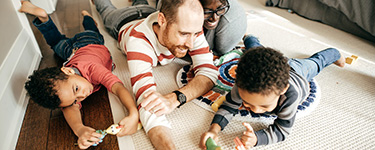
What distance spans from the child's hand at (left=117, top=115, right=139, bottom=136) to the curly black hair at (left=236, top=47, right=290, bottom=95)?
1.41 ft

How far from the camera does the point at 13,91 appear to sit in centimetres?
93

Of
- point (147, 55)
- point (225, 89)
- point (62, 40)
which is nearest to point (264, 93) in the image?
point (225, 89)

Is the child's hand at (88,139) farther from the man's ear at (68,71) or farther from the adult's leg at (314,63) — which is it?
the adult's leg at (314,63)

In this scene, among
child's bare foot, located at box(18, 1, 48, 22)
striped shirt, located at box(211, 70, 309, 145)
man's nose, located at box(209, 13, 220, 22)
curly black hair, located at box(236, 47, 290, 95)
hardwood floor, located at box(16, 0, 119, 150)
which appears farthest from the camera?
child's bare foot, located at box(18, 1, 48, 22)

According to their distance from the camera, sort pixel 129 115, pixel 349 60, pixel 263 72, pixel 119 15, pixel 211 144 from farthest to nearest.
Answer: pixel 119 15
pixel 349 60
pixel 129 115
pixel 211 144
pixel 263 72

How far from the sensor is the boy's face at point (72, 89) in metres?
0.84

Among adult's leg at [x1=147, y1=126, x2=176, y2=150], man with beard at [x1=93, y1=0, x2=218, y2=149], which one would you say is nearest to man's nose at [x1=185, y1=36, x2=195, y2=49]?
man with beard at [x1=93, y1=0, x2=218, y2=149]

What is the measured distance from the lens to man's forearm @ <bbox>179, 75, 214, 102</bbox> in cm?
96

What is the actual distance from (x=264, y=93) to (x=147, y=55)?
0.55m

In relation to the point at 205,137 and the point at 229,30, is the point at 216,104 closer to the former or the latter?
the point at 205,137

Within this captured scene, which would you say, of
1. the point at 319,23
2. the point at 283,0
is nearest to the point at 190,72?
the point at 319,23

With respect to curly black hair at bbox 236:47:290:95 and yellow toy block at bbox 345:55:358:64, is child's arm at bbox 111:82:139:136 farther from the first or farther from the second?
yellow toy block at bbox 345:55:358:64

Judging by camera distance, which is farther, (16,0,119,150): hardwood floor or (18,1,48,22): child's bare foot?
(18,1,48,22): child's bare foot

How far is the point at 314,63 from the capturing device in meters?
1.07
